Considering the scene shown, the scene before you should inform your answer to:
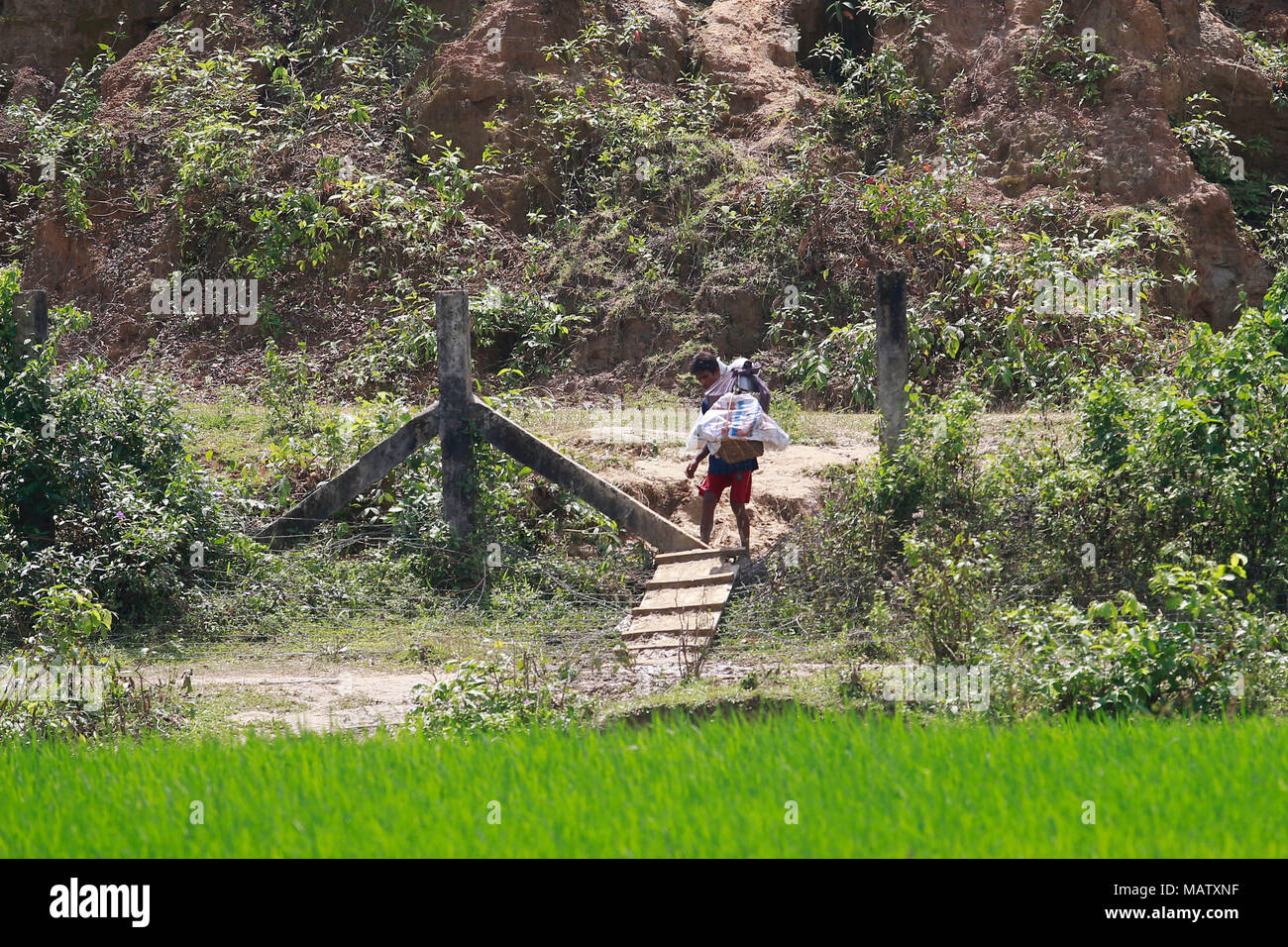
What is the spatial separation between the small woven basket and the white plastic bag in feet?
0.14

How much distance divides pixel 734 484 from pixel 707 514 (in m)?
0.31

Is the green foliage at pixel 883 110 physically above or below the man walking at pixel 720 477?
above

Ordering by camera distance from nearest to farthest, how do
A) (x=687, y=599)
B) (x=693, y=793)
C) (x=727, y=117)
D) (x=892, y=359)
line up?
(x=693, y=793) < (x=687, y=599) < (x=892, y=359) < (x=727, y=117)

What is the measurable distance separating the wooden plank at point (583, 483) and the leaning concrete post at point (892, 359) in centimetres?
157

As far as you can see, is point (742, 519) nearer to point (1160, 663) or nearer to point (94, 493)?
point (1160, 663)


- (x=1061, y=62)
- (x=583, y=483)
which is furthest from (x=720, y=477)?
(x=1061, y=62)

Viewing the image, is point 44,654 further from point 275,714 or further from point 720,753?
point 720,753

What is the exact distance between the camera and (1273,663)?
21.2 ft

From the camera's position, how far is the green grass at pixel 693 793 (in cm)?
429

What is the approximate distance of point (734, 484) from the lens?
9570 millimetres

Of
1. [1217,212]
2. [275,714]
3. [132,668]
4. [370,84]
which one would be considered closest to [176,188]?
[370,84]

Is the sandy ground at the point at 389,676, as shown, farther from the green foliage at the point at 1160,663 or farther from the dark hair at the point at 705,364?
the green foliage at the point at 1160,663

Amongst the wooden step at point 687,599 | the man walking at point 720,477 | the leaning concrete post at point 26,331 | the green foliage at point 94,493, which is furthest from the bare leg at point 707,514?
the leaning concrete post at point 26,331

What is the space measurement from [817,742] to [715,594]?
322 centimetres
